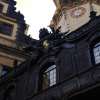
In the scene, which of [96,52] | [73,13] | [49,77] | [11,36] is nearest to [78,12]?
[73,13]

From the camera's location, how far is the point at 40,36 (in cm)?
2173

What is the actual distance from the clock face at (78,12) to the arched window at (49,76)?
48.0 feet

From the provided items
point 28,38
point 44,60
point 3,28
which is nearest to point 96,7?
point 28,38

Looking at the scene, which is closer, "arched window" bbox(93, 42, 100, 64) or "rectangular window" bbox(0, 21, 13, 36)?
"arched window" bbox(93, 42, 100, 64)

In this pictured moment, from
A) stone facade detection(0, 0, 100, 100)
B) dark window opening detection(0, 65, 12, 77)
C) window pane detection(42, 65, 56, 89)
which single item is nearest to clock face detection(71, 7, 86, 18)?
dark window opening detection(0, 65, 12, 77)

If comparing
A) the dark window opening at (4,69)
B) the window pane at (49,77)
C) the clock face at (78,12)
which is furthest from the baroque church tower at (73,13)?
the window pane at (49,77)

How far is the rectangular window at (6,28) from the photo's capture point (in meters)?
29.3

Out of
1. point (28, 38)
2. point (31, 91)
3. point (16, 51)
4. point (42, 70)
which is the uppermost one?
point (28, 38)

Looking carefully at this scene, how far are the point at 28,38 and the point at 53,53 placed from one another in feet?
40.1

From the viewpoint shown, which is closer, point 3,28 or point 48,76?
point 48,76

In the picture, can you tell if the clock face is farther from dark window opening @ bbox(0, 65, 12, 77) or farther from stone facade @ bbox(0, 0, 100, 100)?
stone facade @ bbox(0, 0, 100, 100)

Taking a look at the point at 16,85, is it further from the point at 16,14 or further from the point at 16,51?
the point at 16,14

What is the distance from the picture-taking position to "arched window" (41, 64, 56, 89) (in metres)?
18.6

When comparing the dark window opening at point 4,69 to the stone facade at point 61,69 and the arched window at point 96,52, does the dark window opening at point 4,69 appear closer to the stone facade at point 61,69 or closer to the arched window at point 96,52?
the stone facade at point 61,69
